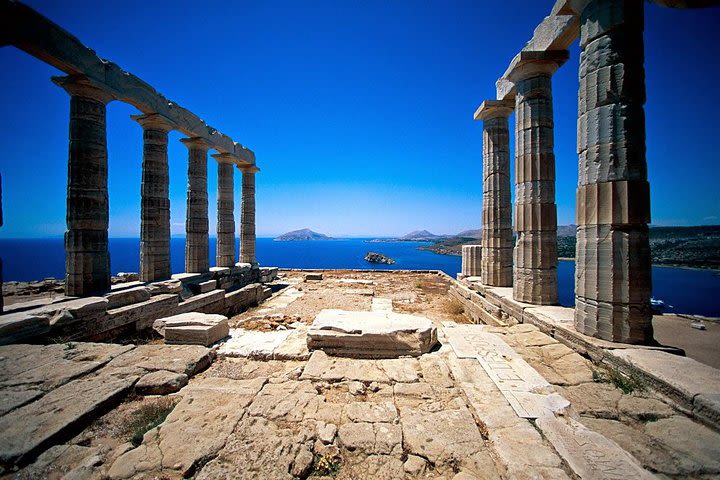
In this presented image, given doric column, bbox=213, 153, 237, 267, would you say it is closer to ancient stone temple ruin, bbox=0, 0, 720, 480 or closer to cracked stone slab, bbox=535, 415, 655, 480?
ancient stone temple ruin, bbox=0, 0, 720, 480

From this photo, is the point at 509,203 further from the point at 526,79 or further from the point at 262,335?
the point at 262,335

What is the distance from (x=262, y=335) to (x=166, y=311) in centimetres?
401

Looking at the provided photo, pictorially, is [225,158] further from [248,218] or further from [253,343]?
[253,343]

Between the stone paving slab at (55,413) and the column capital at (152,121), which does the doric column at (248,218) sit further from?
the stone paving slab at (55,413)

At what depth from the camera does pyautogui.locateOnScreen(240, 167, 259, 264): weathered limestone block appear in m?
17.2

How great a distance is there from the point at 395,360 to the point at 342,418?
1890 millimetres

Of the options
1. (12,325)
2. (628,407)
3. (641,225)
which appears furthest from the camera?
(12,325)

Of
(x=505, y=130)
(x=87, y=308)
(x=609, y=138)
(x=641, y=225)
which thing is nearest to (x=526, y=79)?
(x=505, y=130)

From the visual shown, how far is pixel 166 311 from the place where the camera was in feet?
29.7

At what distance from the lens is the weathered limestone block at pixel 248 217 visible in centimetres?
1719

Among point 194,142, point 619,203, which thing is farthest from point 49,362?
point 194,142

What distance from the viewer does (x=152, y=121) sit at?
10617 millimetres

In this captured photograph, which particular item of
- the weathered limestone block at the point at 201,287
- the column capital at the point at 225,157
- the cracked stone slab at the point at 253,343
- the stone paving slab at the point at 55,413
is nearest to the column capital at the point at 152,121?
the column capital at the point at 225,157

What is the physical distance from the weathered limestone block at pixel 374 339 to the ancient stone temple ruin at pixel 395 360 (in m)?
0.04
